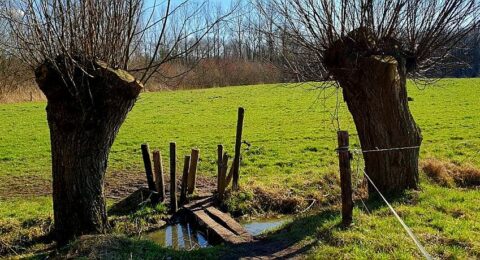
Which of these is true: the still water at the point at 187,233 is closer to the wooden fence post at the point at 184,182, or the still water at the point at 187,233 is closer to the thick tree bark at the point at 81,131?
the wooden fence post at the point at 184,182

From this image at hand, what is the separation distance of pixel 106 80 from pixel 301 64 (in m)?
4.09

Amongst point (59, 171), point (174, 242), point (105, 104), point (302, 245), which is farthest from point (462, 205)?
point (59, 171)

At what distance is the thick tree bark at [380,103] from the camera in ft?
26.9

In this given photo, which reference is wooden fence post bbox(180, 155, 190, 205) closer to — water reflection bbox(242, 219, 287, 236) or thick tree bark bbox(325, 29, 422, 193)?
water reflection bbox(242, 219, 287, 236)

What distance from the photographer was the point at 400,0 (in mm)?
7977

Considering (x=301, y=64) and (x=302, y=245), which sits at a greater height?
(x=301, y=64)

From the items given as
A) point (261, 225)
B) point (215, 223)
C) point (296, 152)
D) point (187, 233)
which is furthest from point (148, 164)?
point (296, 152)

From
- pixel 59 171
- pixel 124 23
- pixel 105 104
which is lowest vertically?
pixel 59 171

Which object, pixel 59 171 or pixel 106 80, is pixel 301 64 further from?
pixel 59 171

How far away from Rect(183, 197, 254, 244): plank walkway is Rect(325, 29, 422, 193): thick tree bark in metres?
2.55

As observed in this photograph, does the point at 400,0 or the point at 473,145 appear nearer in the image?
the point at 400,0

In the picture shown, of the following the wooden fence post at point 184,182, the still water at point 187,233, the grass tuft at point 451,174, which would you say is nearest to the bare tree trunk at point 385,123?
the grass tuft at point 451,174

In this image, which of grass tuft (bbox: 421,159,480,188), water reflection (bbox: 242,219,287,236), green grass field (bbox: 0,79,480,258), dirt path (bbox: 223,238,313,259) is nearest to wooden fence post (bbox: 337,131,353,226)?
green grass field (bbox: 0,79,480,258)

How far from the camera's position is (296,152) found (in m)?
15.0
